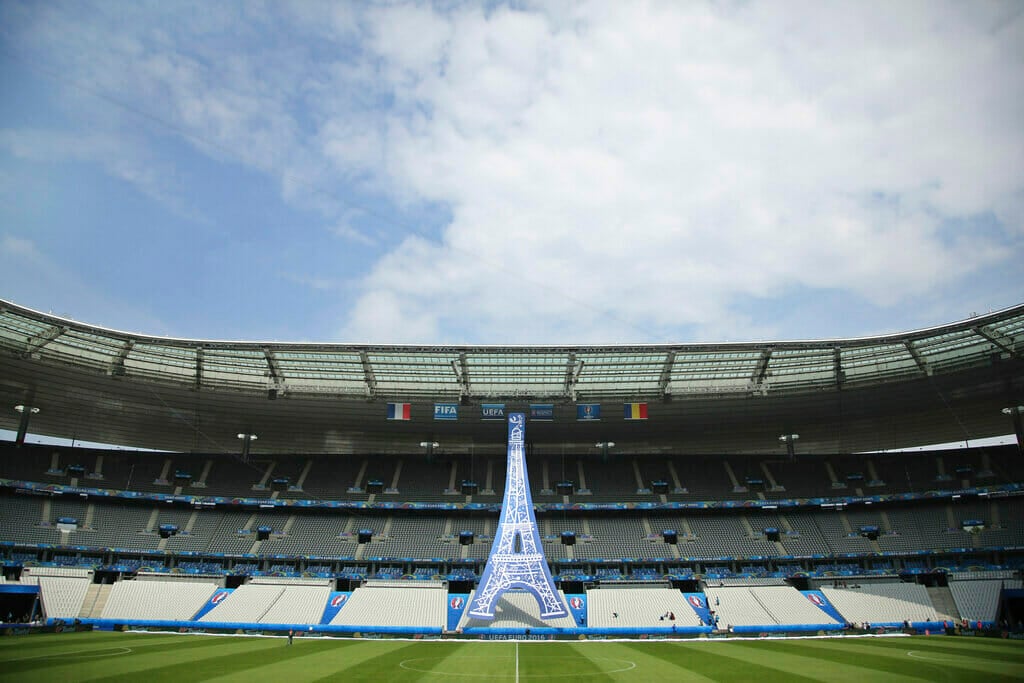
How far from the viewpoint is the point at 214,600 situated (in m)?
45.5

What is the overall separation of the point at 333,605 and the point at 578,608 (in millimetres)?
17397

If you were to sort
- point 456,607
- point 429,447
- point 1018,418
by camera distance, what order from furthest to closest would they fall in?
point 429,447 → point 1018,418 → point 456,607

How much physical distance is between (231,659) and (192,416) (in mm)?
31269

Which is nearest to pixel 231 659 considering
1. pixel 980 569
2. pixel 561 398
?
pixel 561 398

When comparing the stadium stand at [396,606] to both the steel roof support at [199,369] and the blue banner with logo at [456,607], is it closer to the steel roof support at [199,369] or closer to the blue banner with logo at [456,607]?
the blue banner with logo at [456,607]

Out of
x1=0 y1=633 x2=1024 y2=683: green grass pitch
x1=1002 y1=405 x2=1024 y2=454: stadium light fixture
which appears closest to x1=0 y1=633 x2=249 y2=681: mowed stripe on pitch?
x1=0 y1=633 x2=1024 y2=683: green grass pitch

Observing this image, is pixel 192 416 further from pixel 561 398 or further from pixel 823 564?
pixel 823 564

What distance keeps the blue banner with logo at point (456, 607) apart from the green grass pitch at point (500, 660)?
288 inches

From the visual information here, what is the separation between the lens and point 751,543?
53.2m

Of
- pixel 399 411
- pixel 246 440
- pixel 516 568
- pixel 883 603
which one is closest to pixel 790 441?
pixel 883 603

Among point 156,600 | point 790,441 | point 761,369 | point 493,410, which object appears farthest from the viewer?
point 790,441

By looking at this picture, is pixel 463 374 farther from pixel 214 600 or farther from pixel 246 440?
pixel 246 440

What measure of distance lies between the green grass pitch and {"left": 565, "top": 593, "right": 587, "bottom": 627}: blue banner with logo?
6.35 meters

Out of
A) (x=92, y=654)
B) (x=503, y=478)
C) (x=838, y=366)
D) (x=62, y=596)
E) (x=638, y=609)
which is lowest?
(x=92, y=654)
